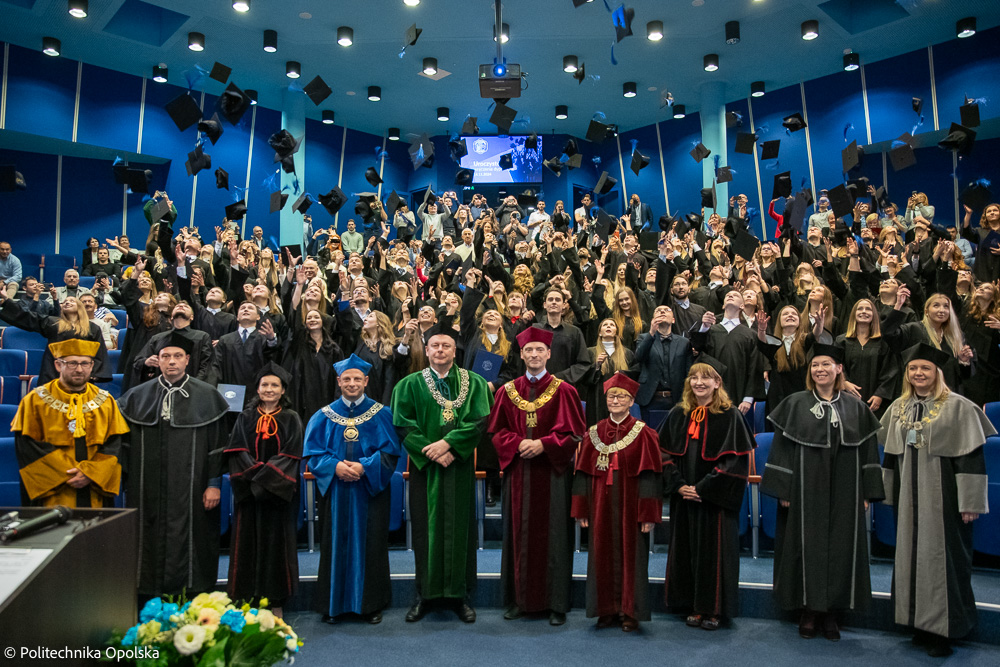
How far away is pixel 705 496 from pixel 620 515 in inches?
20.5

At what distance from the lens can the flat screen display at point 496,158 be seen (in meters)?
18.9

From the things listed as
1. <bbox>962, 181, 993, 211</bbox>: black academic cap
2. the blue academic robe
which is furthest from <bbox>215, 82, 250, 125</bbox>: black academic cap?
<bbox>962, 181, 993, 211</bbox>: black academic cap

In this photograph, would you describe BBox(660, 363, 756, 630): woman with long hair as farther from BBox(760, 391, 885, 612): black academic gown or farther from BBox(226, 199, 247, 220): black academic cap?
BBox(226, 199, 247, 220): black academic cap

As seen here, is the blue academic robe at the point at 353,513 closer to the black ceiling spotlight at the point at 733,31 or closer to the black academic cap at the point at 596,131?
the black academic cap at the point at 596,131

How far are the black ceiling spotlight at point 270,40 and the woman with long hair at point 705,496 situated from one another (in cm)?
1134

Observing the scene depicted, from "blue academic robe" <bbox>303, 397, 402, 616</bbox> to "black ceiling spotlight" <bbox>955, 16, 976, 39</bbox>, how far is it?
41.7 feet

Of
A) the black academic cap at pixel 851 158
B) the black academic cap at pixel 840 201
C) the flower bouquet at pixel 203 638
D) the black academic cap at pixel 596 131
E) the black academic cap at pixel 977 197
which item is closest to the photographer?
the flower bouquet at pixel 203 638

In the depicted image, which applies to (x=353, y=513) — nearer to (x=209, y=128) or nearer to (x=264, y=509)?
(x=264, y=509)


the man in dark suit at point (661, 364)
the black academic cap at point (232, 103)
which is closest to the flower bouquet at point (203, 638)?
the man in dark suit at point (661, 364)

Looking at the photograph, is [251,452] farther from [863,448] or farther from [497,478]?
[863,448]

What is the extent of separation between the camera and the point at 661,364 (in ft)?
20.1

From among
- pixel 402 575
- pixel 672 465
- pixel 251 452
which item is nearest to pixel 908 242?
pixel 672 465

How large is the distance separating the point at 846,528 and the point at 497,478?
2.71 meters

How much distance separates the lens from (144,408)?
187 inches
